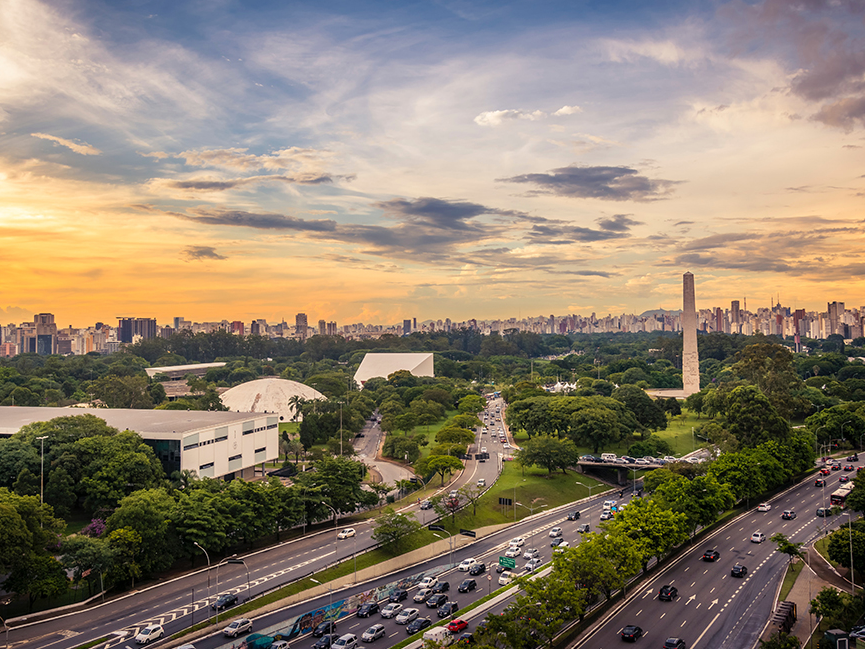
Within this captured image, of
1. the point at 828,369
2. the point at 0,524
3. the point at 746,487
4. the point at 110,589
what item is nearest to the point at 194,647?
the point at 110,589

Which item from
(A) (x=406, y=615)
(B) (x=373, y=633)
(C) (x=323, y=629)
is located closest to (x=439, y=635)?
(A) (x=406, y=615)

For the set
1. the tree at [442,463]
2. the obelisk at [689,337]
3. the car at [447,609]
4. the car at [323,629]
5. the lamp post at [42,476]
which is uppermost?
the obelisk at [689,337]

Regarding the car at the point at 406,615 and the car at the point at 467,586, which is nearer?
the car at the point at 406,615

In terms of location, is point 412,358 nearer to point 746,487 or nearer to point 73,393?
point 73,393

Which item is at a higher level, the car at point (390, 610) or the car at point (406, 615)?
the car at point (406, 615)

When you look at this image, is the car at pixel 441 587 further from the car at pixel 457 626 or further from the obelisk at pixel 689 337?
the obelisk at pixel 689 337

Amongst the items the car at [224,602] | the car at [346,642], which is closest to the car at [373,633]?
the car at [346,642]
